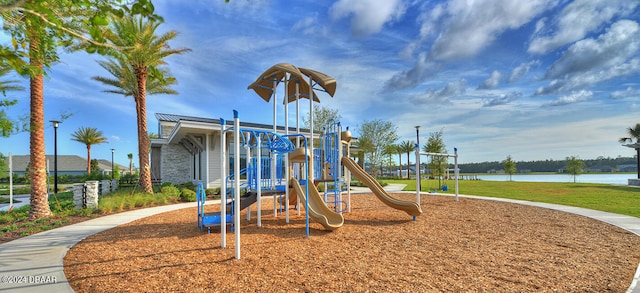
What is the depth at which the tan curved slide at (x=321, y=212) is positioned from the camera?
756cm

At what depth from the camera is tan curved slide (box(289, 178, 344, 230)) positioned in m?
7.56

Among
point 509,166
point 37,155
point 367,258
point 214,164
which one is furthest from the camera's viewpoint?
point 509,166

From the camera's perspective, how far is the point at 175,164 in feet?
77.7

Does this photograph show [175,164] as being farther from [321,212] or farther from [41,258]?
[321,212]

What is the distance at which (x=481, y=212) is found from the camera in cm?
1078

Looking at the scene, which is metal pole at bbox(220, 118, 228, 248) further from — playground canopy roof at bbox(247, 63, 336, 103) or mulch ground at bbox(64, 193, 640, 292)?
playground canopy roof at bbox(247, 63, 336, 103)

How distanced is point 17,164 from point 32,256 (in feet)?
236

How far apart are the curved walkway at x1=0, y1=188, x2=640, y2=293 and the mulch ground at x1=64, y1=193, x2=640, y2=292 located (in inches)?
9.0

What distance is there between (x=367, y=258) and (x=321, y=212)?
2679mm

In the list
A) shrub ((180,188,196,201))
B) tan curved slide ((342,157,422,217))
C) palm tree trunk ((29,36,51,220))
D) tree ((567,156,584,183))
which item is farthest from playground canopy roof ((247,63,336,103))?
tree ((567,156,584,183))

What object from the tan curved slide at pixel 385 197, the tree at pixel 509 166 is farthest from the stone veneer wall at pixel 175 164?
the tree at pixel 509 166

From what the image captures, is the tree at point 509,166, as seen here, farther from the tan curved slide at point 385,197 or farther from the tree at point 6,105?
the tree at point 6,105

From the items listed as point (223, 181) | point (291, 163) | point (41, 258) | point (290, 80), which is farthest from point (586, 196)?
point (41, 258)

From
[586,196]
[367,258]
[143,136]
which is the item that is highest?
[143,136]
